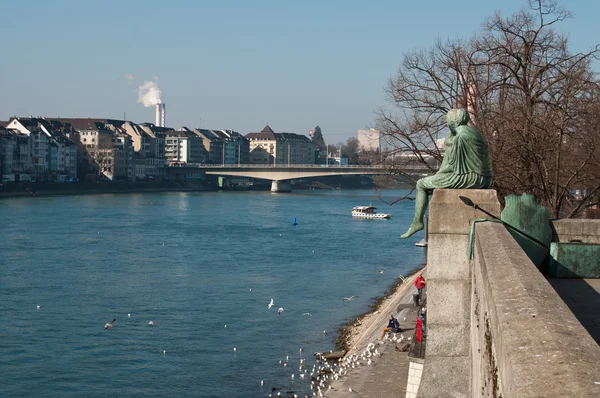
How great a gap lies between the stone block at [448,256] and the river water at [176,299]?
12203 millimetres

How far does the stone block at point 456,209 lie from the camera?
775cm

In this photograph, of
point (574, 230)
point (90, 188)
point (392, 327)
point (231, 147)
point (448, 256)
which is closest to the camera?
point (448, 256)

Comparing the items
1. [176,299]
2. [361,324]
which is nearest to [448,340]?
[361,324]

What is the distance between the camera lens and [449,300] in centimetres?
805

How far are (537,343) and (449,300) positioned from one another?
541cm

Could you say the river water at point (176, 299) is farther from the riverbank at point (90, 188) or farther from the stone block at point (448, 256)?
the riverbank at point (90, 188)

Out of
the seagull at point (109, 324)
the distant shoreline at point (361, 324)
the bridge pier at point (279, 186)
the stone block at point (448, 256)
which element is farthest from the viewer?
the bridge pier at point (279, 186)

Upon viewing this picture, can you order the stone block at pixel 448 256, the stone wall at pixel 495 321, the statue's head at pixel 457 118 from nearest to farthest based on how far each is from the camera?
the stone wall at pixel 495 321 → the stone block at pixel 448 256 → the statue's head at pixel 457 118

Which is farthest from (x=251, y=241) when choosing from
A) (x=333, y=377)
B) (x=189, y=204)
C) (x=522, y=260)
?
(x=522, y=260)

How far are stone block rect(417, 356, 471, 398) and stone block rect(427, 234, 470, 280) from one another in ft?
2.67

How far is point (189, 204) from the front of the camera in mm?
92125

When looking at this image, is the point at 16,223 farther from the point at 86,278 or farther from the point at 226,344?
the point at 226,344

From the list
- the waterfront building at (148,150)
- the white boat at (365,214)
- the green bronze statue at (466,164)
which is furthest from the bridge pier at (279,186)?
the green bronze statue at (466,164)

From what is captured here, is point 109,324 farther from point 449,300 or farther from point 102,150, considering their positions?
point 102,150
